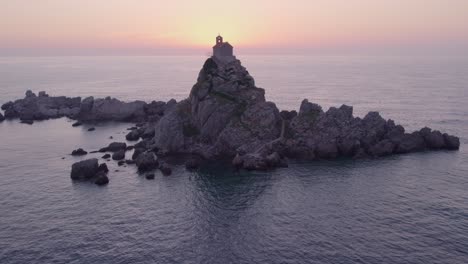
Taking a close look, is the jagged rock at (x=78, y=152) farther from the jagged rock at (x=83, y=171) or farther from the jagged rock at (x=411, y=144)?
the jagged rock at (x=411, y=144)

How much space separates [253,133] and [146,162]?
28.5 m

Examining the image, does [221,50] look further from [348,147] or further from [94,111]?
[94,111]

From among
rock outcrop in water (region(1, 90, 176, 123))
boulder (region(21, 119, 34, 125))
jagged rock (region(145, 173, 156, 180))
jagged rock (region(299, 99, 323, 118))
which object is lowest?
jagged rock (region(145, 173, 156, 180))

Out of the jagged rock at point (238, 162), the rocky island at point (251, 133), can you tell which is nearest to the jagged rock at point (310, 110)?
the rocky island at point (251, 133)

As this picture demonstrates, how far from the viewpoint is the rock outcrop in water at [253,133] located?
338 ft

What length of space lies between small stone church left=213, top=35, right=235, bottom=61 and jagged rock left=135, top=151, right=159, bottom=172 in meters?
41.1

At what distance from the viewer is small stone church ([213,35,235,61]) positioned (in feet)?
411

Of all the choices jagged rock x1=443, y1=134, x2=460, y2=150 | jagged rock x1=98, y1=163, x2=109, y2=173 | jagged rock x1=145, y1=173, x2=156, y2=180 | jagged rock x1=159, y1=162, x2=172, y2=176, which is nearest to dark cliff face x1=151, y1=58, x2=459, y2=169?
jagged rock x1=443, y1=134, x2=460, y2=150

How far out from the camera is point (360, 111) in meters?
164

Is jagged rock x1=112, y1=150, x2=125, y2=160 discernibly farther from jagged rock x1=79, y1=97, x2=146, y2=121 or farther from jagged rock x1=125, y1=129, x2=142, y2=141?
jagged rock x1=79, y1=97, x2=146, y2=121

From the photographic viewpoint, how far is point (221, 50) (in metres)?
126

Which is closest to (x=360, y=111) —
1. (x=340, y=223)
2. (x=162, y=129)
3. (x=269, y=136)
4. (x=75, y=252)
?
(x=269, y=136)

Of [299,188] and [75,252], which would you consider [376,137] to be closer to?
[299,188]

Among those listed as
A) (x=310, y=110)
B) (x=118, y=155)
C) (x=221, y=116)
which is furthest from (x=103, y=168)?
(x=310, y=110)
